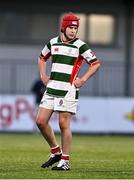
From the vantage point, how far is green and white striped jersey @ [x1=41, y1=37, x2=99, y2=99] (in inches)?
487

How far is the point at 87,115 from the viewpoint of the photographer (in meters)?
27.3

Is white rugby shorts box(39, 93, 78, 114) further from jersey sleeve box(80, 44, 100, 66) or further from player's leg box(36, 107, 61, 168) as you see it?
jersey sleeve box(80, 44, 100, 66)

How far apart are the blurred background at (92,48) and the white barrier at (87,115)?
1.3 inches

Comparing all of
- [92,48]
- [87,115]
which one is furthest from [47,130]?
[92,48]

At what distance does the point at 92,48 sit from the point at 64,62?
19570mm

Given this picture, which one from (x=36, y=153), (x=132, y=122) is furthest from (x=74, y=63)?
(x=132, y=122)

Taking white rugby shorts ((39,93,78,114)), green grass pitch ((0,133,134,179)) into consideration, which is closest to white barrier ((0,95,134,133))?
green grass pitch ((0,133,134,179))

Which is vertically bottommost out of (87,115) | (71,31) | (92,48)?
(87,115)

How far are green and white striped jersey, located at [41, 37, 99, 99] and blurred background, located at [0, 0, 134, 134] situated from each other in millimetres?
14836

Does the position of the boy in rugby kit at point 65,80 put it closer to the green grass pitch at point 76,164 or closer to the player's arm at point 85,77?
the player's arm at point 85,77

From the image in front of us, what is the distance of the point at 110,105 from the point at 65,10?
5.96 metres

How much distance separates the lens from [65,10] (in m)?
32.0

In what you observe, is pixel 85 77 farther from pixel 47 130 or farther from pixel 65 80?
pixel 47 130

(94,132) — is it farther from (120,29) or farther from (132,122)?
(120,29)
